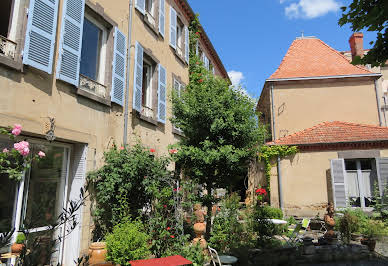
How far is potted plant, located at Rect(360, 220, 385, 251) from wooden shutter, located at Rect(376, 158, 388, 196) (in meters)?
2.15

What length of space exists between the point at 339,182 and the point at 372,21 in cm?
820

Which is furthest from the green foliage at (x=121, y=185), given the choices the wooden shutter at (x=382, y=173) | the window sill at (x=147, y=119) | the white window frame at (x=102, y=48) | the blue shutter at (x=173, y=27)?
the wooden shutter at (x=382, y=173)

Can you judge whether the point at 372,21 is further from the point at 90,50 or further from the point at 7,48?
the point at 90,50

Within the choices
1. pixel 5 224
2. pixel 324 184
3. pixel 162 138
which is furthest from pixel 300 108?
pixel 5 224

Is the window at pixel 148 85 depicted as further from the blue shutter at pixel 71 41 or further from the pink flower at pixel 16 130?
the pink flower at pixel 16 130

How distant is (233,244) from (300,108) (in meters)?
9.07

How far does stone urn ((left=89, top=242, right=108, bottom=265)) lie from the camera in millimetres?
5027

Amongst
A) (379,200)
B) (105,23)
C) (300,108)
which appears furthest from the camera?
(300,108)

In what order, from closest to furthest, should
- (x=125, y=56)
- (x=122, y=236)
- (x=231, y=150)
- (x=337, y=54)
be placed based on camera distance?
(x=122, y=236)
(x=231, y=150)
(x=125, y=56)
(x=337, y=54)

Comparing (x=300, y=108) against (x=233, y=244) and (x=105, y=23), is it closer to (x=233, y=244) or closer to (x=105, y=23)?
(x=233, y=244)

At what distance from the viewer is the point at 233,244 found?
6621mm

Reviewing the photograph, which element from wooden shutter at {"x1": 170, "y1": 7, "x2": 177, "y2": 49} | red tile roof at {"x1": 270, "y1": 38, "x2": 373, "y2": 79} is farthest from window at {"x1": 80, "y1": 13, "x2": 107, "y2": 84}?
red tile roof at {"x1": 270, "y1": 38, "x2": 373, "y2": 79}

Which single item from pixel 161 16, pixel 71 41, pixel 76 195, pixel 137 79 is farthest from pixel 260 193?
pixel 71 41

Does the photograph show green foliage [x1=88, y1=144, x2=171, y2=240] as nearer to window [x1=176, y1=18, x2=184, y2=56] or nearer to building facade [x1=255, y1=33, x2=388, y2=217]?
window [x1=176, y1=18, x2=184, y2=56]
